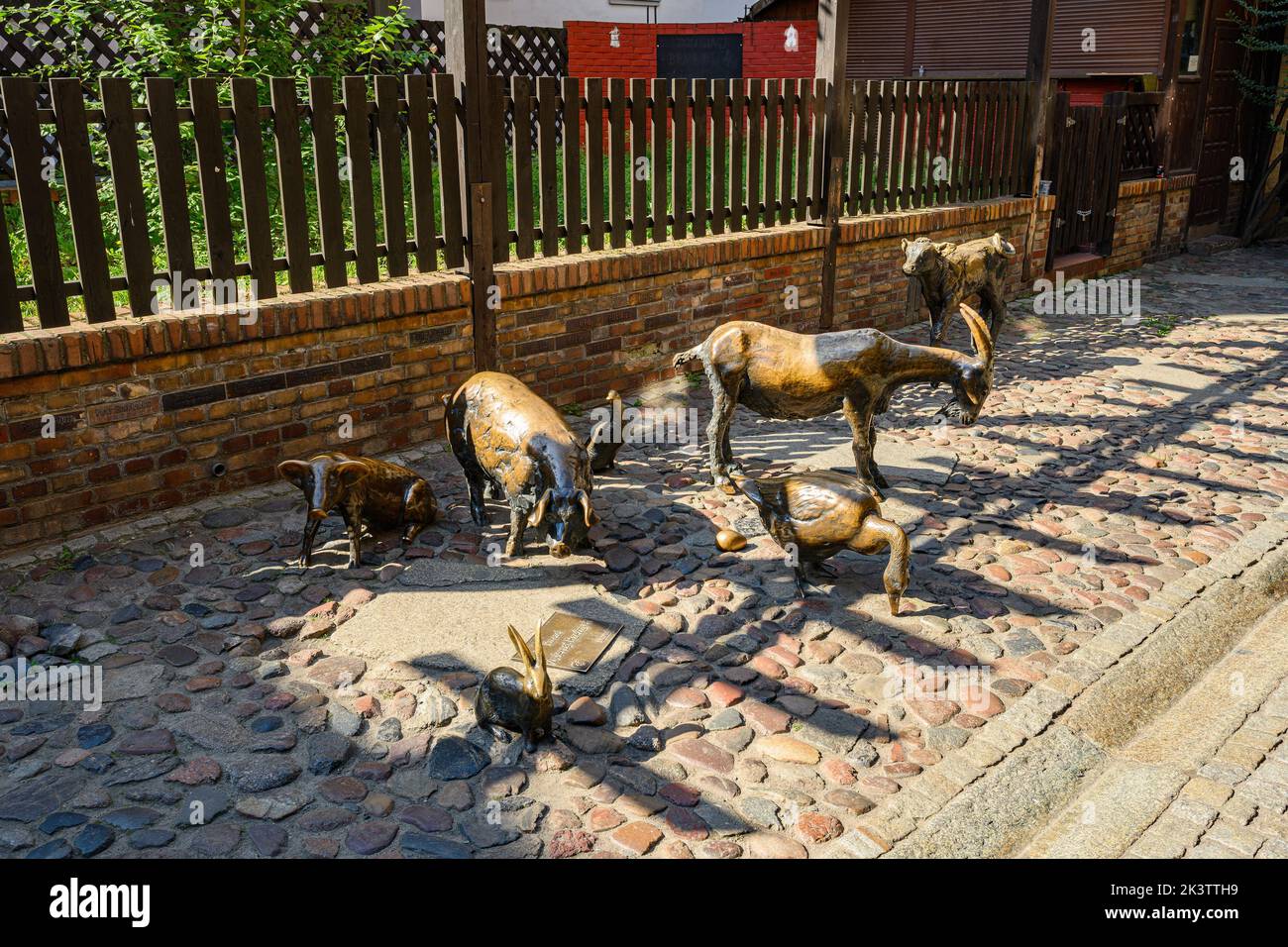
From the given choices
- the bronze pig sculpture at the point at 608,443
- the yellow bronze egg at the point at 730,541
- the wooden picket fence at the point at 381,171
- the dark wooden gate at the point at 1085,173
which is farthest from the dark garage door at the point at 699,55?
the yellow bronze egg at the point at 730,541

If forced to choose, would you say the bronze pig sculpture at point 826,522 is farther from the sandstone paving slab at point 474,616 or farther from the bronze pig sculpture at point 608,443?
the bronze pig sculpture at point 608,443

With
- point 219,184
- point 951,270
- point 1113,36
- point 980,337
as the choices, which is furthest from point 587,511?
point 1113,36

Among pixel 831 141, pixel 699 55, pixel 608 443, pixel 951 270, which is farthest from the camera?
pixel 699 55

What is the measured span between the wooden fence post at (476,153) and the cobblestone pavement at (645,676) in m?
0.87

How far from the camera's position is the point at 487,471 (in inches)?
204

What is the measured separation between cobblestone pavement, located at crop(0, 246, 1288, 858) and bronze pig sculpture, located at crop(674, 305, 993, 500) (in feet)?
2.04

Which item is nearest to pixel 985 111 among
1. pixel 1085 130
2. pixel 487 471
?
pixel 1085 130

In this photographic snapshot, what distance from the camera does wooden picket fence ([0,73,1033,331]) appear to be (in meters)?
5.44

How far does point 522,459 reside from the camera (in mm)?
4918

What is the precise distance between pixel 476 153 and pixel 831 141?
13.0 ft

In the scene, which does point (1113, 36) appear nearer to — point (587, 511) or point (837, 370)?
point (837, 370)

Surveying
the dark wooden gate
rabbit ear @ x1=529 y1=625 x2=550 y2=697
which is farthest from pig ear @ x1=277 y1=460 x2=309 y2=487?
the dark wooden gate

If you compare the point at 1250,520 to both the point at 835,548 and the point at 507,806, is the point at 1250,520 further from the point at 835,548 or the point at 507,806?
the point at 507,806

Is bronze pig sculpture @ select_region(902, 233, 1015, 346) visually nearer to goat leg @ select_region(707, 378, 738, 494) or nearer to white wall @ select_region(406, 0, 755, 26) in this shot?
goat leg @ select_region(707, 378, 738, 494)
